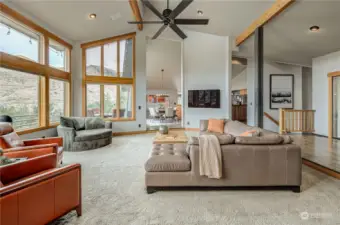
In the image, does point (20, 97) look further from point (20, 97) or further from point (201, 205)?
point (201, 205)

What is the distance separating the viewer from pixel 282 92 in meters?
8.62

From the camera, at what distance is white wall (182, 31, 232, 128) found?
24.4ft

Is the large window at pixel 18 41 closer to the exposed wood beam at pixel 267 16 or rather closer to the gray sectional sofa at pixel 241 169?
the gray sectional sofa at pixel 241 169

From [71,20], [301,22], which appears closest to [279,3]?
[301,22]

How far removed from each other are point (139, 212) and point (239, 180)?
132 cm

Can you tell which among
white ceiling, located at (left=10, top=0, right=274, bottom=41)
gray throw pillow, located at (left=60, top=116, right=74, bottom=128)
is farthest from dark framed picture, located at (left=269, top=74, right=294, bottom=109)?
gray throw pillow, located at (left=60, top=116, right=74, bottom=128)

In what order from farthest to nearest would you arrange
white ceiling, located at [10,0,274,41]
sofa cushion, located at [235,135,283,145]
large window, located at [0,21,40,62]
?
white ceiling, located at [10,0,274,41] → large window, located at [0,21,40,62] → sofa cushion, located at [235,135,283,145]

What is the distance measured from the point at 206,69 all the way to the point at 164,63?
13.4ft

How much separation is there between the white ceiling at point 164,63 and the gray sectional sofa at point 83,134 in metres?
4.55

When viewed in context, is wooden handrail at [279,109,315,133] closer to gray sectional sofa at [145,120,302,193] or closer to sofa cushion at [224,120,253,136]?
sofa cushion at [224,120,253,136]

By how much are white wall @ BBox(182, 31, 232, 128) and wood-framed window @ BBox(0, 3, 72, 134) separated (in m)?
4.52

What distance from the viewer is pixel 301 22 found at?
16.0 feet

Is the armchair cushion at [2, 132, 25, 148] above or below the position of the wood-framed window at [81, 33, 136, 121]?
below

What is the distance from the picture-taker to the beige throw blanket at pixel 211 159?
2.41 metres
